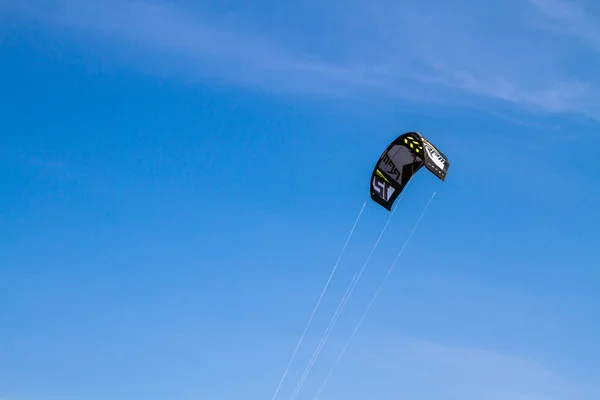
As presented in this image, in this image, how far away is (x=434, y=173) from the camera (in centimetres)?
4966

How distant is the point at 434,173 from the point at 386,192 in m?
2.49

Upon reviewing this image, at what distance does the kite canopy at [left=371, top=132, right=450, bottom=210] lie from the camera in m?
49.6

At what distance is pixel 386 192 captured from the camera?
50594 millimetres

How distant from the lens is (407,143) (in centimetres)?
4956

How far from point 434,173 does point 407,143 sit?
6.13 ft

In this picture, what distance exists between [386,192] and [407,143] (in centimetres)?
263

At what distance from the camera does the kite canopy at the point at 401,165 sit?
49.6 metres

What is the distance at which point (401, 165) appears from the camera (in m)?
50.2
